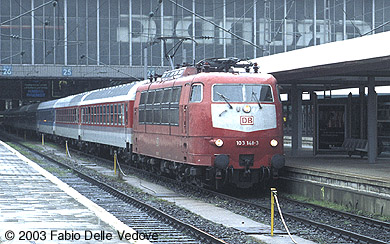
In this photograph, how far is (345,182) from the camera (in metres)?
17.2

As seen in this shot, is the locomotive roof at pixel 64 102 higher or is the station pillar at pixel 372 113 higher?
the locomotive roof at pixel 64 102

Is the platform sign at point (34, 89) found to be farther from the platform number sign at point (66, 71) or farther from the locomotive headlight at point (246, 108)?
the locomotive headlight at point (246, 108)

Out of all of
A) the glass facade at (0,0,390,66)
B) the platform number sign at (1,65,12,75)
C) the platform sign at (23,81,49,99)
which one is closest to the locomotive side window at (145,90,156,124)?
the platform number sign at (1,65,12,75)

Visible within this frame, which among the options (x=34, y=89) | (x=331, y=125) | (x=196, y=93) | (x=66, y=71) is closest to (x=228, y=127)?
(x=196, y=93)

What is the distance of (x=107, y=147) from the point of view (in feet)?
111

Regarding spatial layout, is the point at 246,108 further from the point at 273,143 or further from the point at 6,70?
the point at 6,70

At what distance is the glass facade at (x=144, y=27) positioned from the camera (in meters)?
64.6

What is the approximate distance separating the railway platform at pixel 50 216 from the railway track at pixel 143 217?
849mm

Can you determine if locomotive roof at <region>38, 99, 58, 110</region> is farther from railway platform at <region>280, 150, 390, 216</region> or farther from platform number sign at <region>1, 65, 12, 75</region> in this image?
railway platform at <region>280, 150, 390, 216</region>

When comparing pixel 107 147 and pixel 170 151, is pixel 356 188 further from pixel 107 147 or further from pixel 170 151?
pixel 107 147

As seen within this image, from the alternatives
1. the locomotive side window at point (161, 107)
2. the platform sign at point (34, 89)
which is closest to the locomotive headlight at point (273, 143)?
the locomotive side window at point (161, 107)

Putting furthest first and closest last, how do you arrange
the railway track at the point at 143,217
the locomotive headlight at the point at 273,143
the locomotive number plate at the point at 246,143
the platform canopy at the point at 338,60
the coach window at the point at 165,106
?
the coach window at the point at 165,106
the locomotive headlight at the point at 273,143
the locomotive number plate at the point at 246,143
the platform canopy at the point at 338,60
the railway track at the point at 143,217

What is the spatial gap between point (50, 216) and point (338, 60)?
8.73 m

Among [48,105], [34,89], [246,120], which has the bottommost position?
[246,120]
